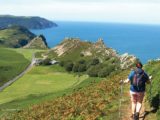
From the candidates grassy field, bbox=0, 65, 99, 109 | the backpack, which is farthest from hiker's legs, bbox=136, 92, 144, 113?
grassy field, bbox=0, 65, 99, 109

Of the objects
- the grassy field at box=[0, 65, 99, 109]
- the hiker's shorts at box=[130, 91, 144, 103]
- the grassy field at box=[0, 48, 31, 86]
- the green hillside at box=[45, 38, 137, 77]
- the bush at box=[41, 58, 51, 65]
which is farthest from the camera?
the bush at box=[41, 58, 51, 65]

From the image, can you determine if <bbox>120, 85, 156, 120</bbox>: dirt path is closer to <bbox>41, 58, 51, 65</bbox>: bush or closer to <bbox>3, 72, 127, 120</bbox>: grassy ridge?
<bbox>3, 72, 127, 120</bbox>: grassy ridge

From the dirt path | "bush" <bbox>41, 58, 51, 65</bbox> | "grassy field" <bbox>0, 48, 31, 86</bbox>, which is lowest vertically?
"grassy field" <bbox>0, 48, 31, 86</bbox>

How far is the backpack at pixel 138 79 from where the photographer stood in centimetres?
2017

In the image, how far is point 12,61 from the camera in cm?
17438

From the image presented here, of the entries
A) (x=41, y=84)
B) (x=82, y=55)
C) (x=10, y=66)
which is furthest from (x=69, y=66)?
(x=10, y=66)

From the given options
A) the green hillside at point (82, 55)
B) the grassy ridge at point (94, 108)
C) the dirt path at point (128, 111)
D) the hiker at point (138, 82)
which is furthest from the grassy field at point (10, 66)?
the hiker at point (138, 82)

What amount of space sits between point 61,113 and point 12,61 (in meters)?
147

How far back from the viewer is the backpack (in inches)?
794

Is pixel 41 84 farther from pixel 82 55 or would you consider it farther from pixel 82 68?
pixel 82 55

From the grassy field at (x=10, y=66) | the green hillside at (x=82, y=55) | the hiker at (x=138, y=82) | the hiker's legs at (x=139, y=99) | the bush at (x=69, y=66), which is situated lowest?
the grassy field at (x=10, y=66)

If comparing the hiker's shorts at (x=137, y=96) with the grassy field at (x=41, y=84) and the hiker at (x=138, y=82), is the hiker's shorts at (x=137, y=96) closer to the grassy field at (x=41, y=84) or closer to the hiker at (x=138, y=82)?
the hiker at (x=138, y=82)

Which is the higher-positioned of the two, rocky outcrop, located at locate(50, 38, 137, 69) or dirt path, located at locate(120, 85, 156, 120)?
dirt path, located at locate(120, 85, 156, 120)

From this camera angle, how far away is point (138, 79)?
2017cm
